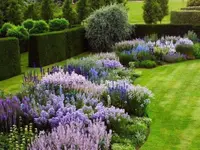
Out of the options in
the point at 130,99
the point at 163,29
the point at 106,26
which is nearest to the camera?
the point at 130,99

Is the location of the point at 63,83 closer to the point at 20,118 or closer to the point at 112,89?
the point at 112,89

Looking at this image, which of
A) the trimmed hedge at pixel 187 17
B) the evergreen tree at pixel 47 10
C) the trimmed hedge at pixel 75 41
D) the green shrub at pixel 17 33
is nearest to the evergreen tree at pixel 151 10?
the trimmed hedge at pixel 187 17

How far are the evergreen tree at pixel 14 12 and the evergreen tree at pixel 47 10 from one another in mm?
2412

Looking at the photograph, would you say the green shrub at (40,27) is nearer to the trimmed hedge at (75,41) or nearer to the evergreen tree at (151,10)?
the trimmed hedge at (75,41)

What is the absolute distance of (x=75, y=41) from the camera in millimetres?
20656

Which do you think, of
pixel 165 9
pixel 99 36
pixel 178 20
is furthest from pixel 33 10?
pixel 165 9

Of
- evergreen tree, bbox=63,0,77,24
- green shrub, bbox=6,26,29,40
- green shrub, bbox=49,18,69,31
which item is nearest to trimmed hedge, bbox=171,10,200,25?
evergreen tree, bbox=63,0,77,24

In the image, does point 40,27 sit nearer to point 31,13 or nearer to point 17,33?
point 17,33

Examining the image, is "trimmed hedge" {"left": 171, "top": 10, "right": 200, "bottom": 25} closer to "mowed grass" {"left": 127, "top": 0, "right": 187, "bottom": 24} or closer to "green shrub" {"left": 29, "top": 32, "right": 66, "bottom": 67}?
"green shrub" {"left": 29, "top": 32, "right": 66, "bottom": 67}

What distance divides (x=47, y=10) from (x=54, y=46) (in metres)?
9.23

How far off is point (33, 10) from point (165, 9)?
49.1 ft

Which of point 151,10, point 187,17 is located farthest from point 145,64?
point 151,10

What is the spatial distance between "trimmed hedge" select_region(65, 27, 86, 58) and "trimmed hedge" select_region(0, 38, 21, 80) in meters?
4.80

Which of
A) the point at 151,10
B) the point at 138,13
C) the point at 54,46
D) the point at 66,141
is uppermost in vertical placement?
the point at 66,141
